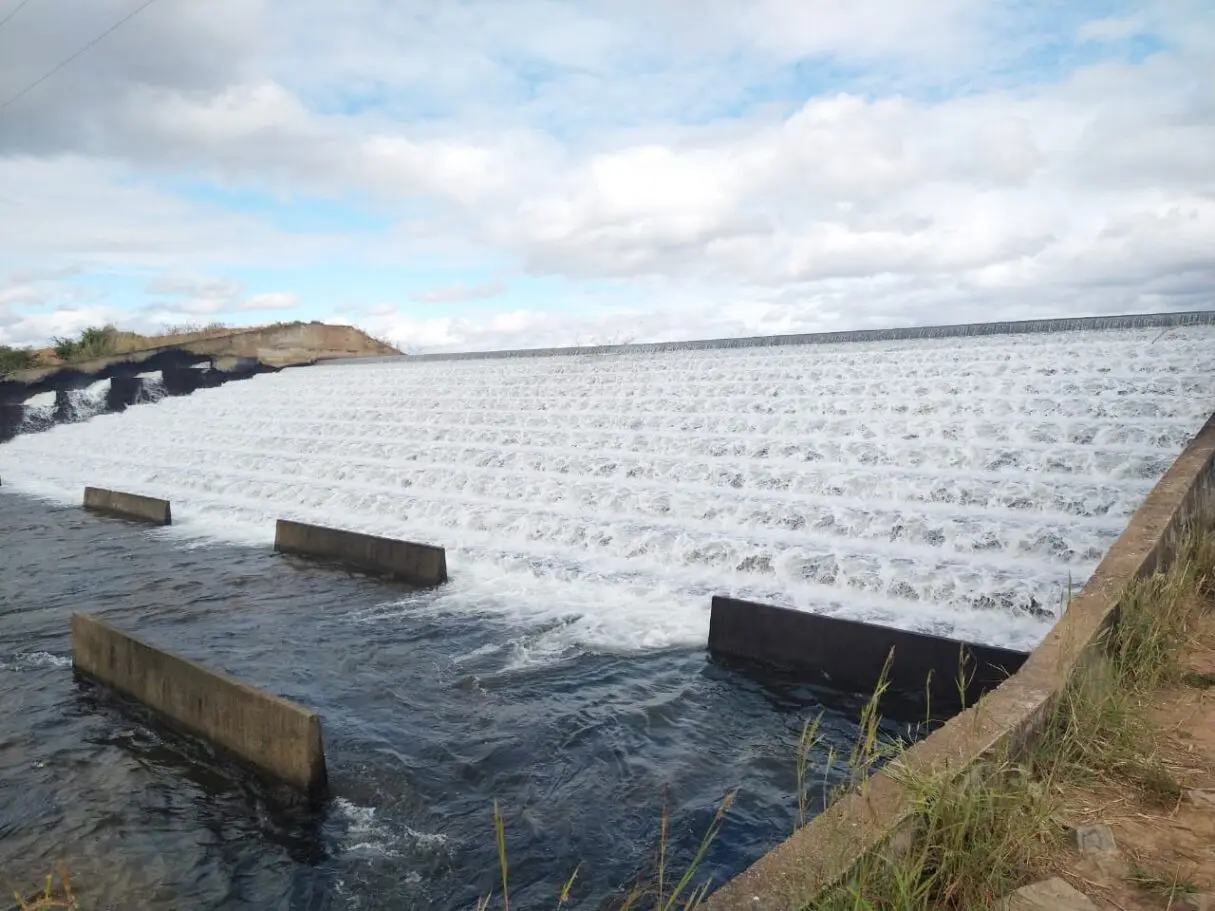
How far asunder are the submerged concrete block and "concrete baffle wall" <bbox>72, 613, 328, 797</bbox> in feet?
9.58

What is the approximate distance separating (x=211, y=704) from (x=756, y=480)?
5.59 m

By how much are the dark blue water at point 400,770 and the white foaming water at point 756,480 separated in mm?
717

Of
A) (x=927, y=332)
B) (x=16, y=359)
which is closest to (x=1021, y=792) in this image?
(x=927, y=332)

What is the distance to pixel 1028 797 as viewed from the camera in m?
2.48

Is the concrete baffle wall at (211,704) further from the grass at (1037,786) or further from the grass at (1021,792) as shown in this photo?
the grass at (1037,786)

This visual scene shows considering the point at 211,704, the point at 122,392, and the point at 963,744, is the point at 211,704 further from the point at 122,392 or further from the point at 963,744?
the point at 122,392

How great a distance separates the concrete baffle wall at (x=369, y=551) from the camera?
786cm

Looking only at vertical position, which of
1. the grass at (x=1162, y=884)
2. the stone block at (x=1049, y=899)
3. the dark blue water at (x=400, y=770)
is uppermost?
the stone block at (x=1049, y=899)

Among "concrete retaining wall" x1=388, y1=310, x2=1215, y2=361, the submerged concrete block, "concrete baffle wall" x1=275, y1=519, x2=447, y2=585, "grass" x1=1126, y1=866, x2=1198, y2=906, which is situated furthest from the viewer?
"concrete retaining wall" x1=388, y1=310, x2=1215, y2=361

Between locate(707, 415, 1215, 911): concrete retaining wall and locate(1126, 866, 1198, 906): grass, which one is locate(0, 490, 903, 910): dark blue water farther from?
locate(1126, 866, 1198, 906): grass

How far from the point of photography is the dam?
3.89m

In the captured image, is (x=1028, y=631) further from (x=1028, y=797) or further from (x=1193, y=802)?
(x=1028, y=797)

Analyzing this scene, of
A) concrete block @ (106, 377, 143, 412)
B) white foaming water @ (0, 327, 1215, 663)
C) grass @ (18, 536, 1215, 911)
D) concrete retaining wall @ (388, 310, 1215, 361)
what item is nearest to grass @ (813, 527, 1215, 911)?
grass @ (18, 536, 1215, 911)

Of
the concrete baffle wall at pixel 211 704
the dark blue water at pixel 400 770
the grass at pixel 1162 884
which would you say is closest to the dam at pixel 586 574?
the dark blue water at pixel 400 770
